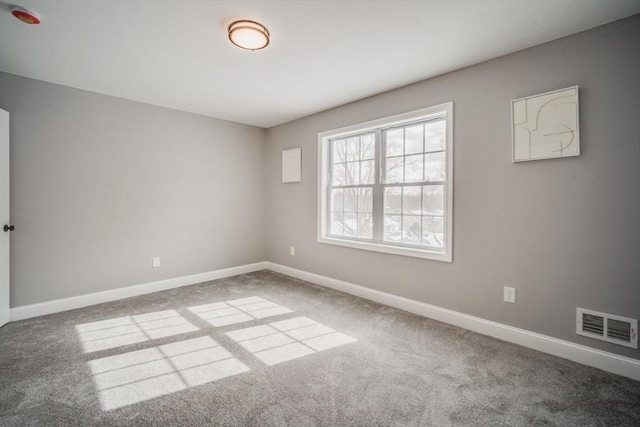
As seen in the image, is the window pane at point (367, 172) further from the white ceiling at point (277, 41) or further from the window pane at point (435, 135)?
the white ceiling at point (277, 41)

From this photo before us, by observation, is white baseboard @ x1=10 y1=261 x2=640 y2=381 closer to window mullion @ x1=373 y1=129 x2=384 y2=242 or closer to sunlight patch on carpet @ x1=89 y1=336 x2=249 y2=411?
window mullion @ x1=373 y1=129 x2=384 y2=242

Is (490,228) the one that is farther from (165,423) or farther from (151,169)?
(151,169)

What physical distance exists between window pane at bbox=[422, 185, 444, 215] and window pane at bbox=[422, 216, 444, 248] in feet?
0.24

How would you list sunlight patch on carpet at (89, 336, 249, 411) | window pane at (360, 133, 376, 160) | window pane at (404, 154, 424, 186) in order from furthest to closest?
1. window pane at (360, 133, 376, 160)
2. window pane at (404, 154, 424, 186)
3. sunlight patch on carpet at (89, 336, 249, 411)

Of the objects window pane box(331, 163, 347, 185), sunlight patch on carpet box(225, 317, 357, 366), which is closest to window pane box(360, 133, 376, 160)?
window pane box(331, 163, 347, 185)

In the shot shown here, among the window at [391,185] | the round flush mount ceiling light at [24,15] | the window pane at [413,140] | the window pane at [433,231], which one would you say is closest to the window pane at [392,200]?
the window at [391,185]

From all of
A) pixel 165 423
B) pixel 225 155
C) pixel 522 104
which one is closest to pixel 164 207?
pixel 225 155

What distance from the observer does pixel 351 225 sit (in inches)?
161

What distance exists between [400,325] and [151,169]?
372 cm

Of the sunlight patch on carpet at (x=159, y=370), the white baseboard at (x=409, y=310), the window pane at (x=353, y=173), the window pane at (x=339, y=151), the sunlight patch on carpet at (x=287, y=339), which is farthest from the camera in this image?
the window pane at (x=339, y=151)

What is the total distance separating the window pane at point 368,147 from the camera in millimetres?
3770

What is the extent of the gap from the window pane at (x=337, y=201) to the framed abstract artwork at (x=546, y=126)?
2.21 m

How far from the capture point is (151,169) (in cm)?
396

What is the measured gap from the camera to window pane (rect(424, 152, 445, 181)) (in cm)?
311
